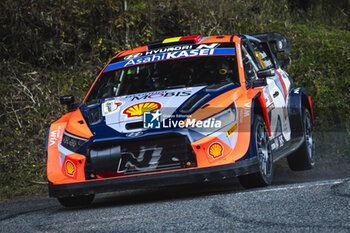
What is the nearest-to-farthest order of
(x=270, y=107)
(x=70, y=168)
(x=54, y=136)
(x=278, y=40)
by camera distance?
(x=70, y=168)
(x=54, y=136)
(x=270, y=107)
(x=278, y=40)

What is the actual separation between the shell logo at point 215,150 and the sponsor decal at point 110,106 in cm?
116

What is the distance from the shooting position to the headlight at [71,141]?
6.73 metres

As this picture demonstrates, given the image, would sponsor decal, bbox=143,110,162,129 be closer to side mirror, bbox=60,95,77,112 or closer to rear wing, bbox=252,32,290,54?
side mirror, bbox=60,95,77,112

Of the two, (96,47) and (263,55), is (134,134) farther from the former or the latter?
(96,47)

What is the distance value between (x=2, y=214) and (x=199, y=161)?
2274 millimetres

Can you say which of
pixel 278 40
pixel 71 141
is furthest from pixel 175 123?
pixel 278 40

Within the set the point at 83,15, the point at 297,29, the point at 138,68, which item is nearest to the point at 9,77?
the point at 83,15

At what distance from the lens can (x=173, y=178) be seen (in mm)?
6383

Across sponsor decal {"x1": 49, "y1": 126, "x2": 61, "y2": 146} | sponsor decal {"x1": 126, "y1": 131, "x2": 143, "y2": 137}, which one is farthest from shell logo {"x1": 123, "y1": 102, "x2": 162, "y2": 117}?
sponsor decal {"x1": 49, "y1": 126, "x2": 61, "y2": 146}

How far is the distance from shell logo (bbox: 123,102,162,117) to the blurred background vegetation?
414 centimetres

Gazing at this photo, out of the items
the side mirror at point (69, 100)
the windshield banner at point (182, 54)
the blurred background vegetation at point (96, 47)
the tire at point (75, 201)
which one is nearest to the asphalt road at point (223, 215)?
the tire at point (75, 201)

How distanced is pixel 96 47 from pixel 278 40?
18.8 ft

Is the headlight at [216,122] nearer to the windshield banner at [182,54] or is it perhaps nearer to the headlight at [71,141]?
the headlight at [71,141]

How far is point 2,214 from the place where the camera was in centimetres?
719
